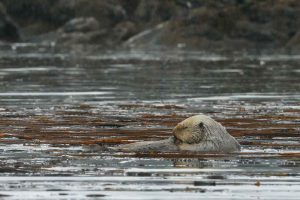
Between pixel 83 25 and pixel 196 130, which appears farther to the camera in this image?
pixel 83 25

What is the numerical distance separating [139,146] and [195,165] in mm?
1496

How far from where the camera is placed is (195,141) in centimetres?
1422

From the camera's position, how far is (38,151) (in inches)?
553

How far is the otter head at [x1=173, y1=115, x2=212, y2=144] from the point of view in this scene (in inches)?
559

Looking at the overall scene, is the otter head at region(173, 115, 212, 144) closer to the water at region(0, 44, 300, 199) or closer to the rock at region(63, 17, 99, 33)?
the water at region(0, 44, 300, 199)

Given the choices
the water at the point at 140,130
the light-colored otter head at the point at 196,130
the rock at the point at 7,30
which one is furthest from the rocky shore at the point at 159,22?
the light-colored otter head at the point at 196,130

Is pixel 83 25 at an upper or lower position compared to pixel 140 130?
upper

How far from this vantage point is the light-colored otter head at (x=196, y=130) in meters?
14.2

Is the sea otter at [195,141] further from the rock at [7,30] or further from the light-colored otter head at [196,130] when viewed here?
the rock at [7,30]

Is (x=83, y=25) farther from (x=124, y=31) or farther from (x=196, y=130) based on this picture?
(x=196, y=130)

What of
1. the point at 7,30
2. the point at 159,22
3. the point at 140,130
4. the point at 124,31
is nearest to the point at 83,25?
the point at 124,31

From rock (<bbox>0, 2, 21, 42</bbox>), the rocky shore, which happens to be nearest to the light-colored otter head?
the rocky shore

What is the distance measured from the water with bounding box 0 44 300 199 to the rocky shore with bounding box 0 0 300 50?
21.5 meters

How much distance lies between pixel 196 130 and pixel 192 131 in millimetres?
52
